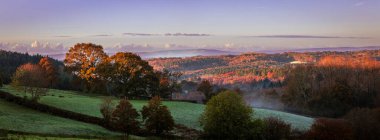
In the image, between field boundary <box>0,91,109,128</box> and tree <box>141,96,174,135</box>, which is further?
field boundary <box>0,91,109,128</box>

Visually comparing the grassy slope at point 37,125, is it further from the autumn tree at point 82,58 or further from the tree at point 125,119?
the autumn tree at point 82,58

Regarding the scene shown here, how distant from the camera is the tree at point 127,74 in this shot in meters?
104

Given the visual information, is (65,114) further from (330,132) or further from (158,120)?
(330,132)

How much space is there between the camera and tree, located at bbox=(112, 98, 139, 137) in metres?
55.3

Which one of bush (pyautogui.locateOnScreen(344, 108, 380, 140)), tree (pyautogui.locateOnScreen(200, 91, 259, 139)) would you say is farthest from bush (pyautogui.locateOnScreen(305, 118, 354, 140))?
tree (pyautogui.locateOnScreen(200, 91, 259, 139))

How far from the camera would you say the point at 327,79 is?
178 metres

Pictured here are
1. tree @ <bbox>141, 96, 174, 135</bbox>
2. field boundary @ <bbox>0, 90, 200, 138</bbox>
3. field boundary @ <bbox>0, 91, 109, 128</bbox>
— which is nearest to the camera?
tree @ <bbox>141, 96, 174, 135</bbox>

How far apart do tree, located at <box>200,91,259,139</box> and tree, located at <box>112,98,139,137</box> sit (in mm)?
13107

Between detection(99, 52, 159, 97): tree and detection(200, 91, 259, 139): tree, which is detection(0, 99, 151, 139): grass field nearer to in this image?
detection(200, 91, 259, 139): tree

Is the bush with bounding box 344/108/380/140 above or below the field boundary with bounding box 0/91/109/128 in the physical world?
below

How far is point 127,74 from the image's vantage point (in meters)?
105

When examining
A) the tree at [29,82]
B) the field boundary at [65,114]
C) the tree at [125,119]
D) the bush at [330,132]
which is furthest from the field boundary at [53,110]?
the bush at [330,132]

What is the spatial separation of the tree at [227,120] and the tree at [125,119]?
13107mm

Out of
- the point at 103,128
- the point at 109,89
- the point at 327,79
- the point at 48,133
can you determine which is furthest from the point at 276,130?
the point at 327,79
